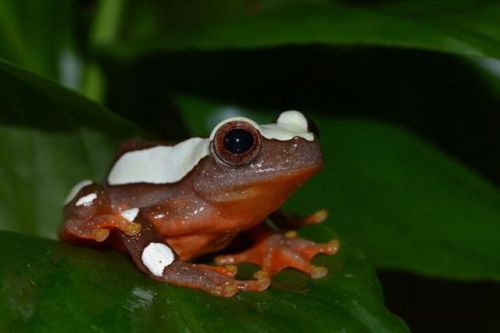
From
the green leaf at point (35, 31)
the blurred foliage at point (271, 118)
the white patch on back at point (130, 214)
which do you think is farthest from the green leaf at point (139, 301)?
the green leaf at point (35, 31)

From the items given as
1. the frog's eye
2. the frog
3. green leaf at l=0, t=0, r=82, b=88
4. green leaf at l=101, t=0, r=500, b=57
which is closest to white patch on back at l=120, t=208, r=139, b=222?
the frog

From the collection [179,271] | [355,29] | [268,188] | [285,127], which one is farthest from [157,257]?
[355,29]

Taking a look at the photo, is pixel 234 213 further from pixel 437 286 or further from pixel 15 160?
pixel 437 286

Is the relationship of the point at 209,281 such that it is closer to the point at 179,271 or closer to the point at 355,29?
the point at 179,271

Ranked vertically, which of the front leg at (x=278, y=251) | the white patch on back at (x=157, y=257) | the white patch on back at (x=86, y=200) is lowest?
the front leg at (x=278, y=251)

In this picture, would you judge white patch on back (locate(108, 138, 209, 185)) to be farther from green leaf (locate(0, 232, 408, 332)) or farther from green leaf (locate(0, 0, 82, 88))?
green leaf (locate(0, 0, 82, 88))

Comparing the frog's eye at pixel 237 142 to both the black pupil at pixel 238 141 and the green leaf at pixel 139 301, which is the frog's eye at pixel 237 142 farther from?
the green leaf at pixel 139 301
